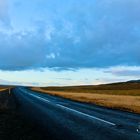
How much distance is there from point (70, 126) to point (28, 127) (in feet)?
5.76

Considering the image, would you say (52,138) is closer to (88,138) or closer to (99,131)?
(88,138)

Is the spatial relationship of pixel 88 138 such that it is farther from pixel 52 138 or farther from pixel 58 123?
pixel 58 123

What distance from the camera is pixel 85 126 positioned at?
19.1 m

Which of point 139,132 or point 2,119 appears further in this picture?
point 2,119

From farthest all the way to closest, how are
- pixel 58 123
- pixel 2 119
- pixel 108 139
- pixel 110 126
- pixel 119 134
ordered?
1. pixel 2 119
2. pixel 58 123
3. pixel 110 126
4. pixel 119 134
5. pixel 108 139

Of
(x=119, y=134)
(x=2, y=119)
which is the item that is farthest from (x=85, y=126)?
(x=2, y=119)

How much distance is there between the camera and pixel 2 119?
78.3 ft

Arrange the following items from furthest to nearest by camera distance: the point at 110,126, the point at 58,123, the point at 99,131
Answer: the point at 58,123, the point at 110,126, the point at 99,131

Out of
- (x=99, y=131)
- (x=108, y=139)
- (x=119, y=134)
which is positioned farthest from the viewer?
(x=99, y=131)

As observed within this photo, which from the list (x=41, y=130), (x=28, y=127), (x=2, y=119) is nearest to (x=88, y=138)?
(x=41, y=130)

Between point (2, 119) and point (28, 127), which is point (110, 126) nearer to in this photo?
point (28, 127)

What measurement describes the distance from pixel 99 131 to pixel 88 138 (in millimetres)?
2013

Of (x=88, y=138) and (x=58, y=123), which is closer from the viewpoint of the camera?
(x=88, y=138)

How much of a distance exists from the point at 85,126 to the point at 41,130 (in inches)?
91.5
